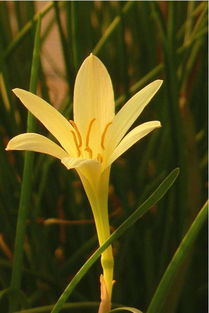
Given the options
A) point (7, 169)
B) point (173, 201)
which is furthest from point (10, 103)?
point (173, 201)

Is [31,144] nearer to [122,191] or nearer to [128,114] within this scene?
[128,114]

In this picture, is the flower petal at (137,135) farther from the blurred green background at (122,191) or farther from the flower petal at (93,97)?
the blurred green background at (122,191)

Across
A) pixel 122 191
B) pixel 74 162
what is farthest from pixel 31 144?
pixel 122 191

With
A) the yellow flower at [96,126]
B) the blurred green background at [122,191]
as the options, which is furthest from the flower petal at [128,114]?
the blurred green background at [122,191]

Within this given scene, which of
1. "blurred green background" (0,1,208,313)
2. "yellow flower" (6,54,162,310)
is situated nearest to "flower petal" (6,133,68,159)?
"yellow flower" (6,54,162,310)

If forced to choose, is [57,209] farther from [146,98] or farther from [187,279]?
[146,98]

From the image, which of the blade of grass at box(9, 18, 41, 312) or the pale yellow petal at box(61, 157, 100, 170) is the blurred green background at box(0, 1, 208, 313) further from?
the pale yellow petal at box(61, 157, 100, 170)
